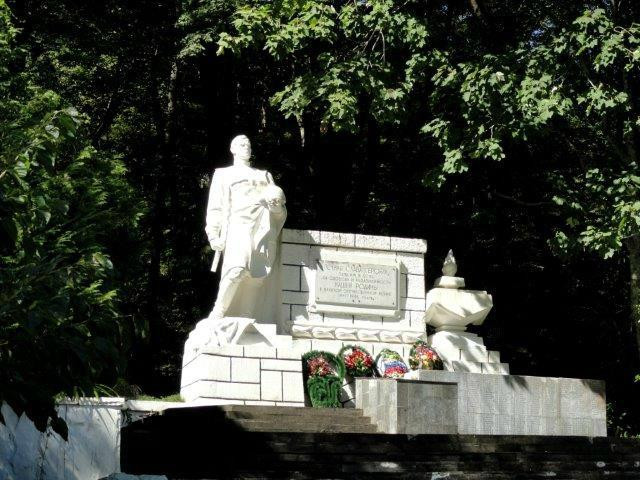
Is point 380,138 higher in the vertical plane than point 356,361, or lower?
higher

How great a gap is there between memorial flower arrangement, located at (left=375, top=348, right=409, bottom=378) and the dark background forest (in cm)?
359

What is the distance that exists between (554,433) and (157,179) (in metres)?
11.7

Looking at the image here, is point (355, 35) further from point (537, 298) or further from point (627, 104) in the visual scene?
point (537, 298)

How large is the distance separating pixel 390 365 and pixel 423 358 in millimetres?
448

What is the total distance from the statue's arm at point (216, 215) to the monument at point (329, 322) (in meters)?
0.01

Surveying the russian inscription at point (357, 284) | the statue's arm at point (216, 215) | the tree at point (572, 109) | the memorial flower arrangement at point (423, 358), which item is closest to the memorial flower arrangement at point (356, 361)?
the memorial flower arrangement at point (423, 358)

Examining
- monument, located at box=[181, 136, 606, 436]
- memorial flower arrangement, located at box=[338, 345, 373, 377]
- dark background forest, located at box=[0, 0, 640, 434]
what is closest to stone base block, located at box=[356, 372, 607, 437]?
monument, located at box=[181, 136, 606, 436]

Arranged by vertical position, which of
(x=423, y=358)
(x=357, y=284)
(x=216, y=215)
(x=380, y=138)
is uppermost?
(x=380, y=138)

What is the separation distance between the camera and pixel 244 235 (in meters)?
14.3

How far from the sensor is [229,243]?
14.4 meters

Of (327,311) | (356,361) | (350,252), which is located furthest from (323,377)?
(350,252)

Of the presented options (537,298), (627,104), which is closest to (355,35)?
(627,104)

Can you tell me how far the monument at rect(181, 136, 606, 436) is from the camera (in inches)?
544

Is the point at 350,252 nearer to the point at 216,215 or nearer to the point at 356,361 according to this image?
the point at 356,361
